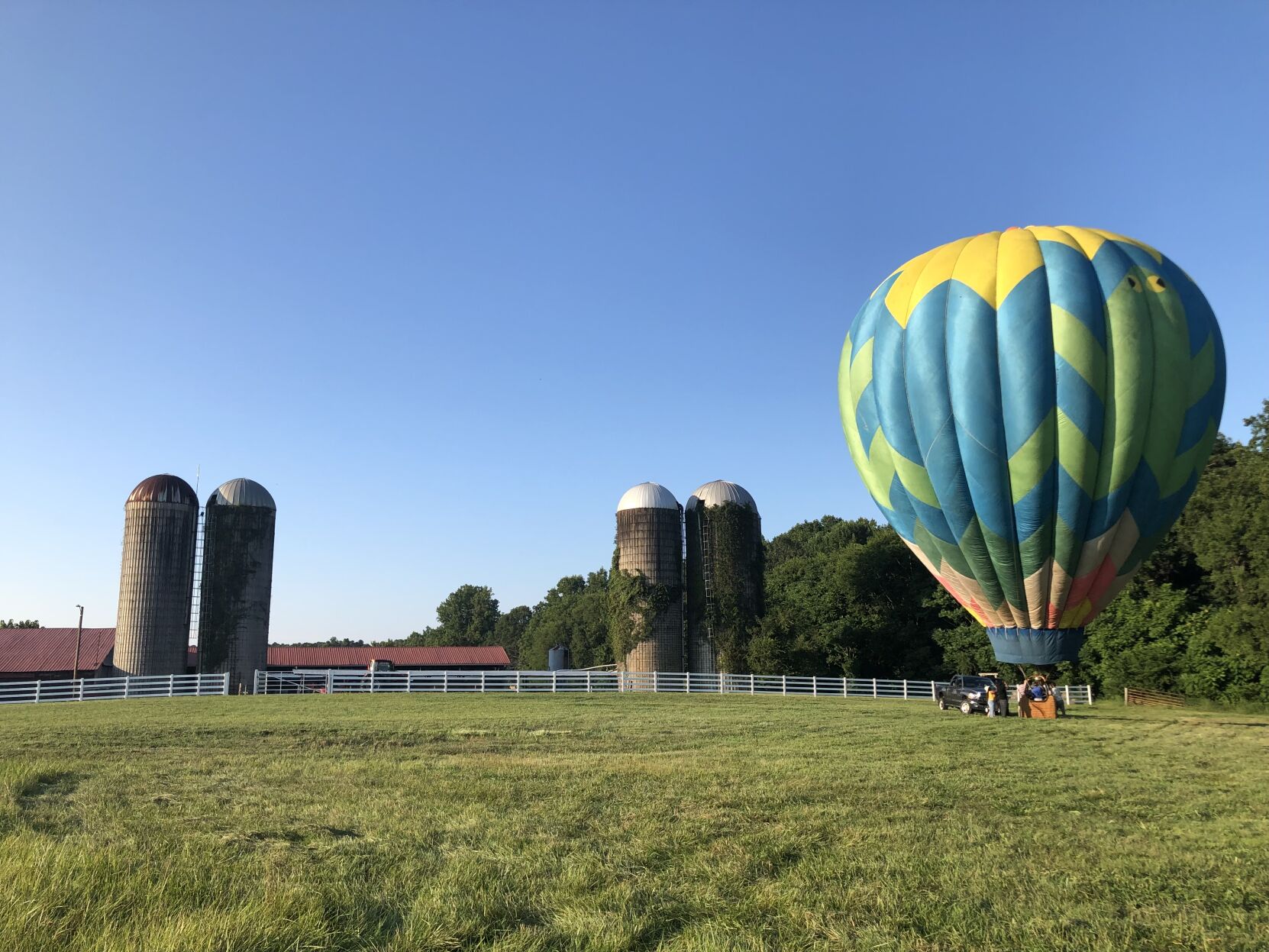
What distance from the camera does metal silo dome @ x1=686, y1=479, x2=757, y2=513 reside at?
54.5 meters

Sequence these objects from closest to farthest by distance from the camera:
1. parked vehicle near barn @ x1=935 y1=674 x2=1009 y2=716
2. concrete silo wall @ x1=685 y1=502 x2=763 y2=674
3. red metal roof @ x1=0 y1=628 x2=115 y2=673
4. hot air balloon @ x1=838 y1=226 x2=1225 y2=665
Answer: hot air balloon @ x1=838 y1=226 x2=1225 y2=665 < parked vehicle near barn @ x1=935 y1=674 x2=1009 y2=716 < concrete silo wall @ x1=685 y1=502 x2=763 y2=674 < red metal roof @ x1=0 y1=628 x2=115 y2=673

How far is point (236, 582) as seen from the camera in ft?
160

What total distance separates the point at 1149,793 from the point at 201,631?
48.2 m

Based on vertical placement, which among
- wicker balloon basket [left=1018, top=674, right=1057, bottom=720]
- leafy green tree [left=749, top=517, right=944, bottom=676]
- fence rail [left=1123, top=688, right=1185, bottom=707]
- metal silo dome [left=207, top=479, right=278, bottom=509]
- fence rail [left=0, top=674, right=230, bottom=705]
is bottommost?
fence rail [left=1123, top=688, right=1185, bottom=707]

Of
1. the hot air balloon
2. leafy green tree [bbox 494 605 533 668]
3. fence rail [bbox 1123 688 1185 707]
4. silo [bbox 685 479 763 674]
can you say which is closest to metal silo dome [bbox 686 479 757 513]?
silo [bbox 685 479 763 674]

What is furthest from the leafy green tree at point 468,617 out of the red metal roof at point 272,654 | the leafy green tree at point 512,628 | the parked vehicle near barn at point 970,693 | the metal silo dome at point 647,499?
the parked vehicle near barn at point 970,693

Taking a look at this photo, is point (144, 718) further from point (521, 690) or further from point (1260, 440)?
point (1260, 440)

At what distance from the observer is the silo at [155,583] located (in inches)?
1869

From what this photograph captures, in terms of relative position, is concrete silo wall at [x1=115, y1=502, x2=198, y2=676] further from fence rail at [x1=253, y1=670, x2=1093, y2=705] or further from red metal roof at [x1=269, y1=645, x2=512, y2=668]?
red metal roof at [x1=269, y1=645, x2=512, y2=668]

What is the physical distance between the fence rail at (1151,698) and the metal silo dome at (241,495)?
45.0 metres

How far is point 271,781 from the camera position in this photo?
35.9ft

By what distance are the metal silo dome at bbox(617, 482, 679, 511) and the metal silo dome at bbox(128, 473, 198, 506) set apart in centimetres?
2482

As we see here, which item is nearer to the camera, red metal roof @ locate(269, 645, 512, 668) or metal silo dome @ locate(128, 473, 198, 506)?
metal silo dome @ locate(128, 473, 198, 506)

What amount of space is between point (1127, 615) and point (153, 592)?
49.5 m
